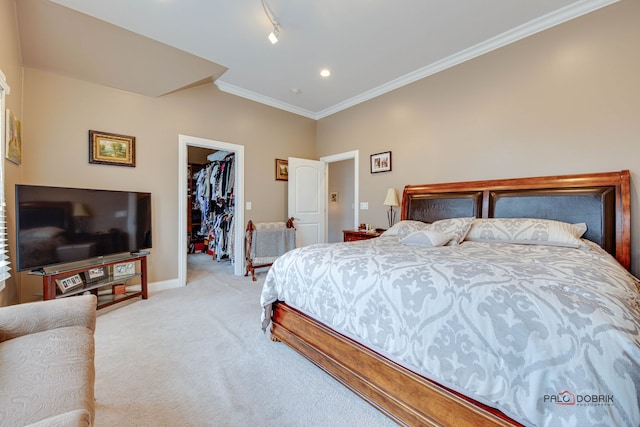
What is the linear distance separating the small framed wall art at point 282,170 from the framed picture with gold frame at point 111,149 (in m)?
2.08

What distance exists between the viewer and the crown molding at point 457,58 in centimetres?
233

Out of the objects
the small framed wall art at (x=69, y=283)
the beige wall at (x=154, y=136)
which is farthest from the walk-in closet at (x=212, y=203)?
the small framed wall art at (x=69, y=283)

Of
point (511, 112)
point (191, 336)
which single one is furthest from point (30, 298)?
point (511, 112)

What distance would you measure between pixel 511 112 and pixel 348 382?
3.08 meters

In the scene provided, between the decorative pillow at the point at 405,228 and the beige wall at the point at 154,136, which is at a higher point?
the beige wall at the point at 154,136

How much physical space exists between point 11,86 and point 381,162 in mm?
4043

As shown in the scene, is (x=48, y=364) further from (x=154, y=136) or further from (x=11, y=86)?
(x=154, y=136)

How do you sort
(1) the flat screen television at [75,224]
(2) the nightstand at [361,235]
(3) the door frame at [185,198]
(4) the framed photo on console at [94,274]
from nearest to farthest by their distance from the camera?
(1) the flat screen television at [75,224], (4) the framed photo on console at [94,274], (3) the door frame at [185,198], (2) the nightstand at [361,235]

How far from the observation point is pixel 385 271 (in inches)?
53.9

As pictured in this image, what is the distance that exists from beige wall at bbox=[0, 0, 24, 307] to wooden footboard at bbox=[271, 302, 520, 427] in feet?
7.91

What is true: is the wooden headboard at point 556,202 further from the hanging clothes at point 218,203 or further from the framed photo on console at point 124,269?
the framed photo on console at point 124,269

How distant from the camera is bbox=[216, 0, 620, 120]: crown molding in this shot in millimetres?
2330

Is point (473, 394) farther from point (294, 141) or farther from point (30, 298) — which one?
point (294, 141)

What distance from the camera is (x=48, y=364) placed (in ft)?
3.09
